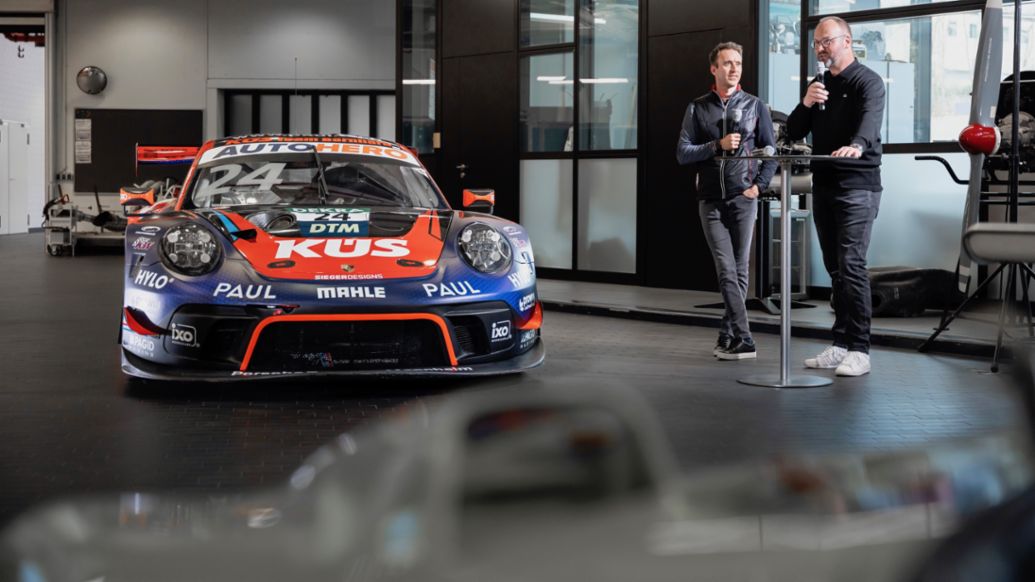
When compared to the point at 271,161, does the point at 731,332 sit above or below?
below

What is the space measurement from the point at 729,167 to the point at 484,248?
1607mm

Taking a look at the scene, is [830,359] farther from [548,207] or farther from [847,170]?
[548,207]

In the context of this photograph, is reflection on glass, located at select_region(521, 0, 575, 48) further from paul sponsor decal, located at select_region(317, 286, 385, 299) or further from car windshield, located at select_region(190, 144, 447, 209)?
paul sponsor decal, located at select_region(317, 286, 385, 299)

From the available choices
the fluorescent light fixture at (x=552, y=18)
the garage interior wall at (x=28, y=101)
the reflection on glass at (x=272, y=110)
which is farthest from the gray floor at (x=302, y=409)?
the garage interior wall at (x=28, y=101)

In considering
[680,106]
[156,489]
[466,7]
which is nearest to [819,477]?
[156,489]

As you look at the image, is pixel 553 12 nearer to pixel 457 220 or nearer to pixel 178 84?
pixel 457 220

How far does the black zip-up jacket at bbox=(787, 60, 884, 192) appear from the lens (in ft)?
18.0

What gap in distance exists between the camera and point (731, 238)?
20.4ft

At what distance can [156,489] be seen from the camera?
11.1 feet

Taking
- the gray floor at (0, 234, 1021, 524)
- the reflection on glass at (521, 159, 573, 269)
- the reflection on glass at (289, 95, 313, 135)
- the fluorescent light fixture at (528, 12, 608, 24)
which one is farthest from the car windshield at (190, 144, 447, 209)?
the reflection on glass at (289, 95, 313, 135)

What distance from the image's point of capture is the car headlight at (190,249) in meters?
4.82

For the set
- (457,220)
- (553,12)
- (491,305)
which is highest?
(553,12)

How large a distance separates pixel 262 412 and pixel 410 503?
4.13 m

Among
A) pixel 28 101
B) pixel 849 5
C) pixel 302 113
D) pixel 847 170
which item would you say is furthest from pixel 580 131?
pixel 28 101
